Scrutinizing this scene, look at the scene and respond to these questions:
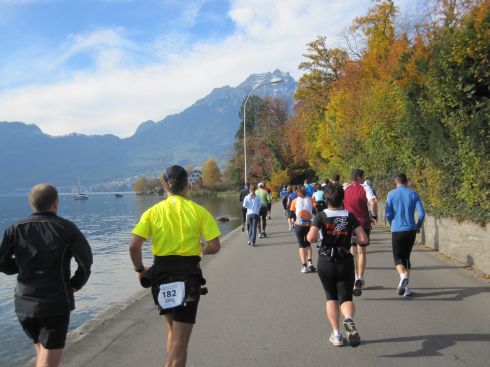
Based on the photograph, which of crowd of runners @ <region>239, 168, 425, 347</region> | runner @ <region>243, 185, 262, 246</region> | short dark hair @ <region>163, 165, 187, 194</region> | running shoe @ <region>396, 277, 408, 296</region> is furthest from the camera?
runner @ <region>243, 185, 262, 246</region>

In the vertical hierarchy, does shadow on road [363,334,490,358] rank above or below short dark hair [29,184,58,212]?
below

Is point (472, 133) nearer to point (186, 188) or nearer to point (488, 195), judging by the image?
point (488, 195)

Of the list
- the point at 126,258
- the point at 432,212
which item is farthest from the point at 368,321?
the point at 126,258

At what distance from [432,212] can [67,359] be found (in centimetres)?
947

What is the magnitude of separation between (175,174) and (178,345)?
1.39 meters

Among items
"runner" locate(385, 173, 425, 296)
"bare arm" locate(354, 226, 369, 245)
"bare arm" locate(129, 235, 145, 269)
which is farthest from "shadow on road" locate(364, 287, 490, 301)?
"bare arm" locate(129, 235, 145, 269)

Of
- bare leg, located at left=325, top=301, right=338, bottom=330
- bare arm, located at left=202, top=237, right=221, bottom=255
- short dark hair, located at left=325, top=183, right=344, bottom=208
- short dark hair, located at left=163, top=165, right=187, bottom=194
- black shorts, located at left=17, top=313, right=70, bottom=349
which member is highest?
short dark hair, located at left=163, top=165, right=187, bottom=194

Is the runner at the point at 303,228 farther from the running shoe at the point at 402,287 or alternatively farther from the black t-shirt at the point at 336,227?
the black t-shirt at the point at 336,227

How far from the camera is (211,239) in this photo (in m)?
4.18

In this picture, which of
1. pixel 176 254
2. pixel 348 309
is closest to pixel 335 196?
pixel 348 309

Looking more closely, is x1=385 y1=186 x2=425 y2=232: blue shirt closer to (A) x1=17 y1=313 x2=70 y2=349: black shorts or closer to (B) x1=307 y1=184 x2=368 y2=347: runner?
(B) x1=307 y1=184 x2=368 y2=347: runner

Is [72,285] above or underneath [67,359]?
above

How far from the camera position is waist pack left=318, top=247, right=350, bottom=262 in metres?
5.32

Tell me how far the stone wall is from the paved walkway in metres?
0.41
